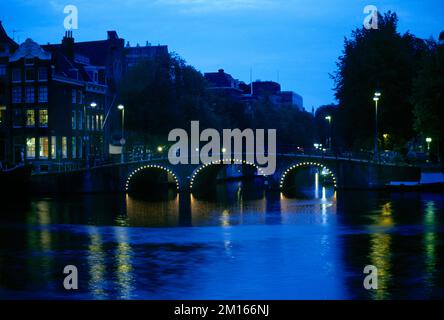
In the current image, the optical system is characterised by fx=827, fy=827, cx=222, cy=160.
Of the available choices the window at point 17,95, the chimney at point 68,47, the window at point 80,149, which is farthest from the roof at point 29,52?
the window at point 80,149

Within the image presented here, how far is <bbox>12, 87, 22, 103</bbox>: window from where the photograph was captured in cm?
7994

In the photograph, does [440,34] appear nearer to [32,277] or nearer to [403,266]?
[403,266]

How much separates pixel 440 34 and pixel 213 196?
2667 cm

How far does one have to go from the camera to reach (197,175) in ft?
260

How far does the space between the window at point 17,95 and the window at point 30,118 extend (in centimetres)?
135

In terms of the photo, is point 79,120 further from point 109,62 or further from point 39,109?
point 109,62

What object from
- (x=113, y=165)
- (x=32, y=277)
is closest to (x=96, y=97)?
(x=113, y=165)

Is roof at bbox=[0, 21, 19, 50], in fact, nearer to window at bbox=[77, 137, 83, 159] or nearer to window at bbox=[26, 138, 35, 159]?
window at bbox=[26, 138, 35, 159]

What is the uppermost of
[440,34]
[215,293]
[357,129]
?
[440,34]

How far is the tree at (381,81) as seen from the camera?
76.1m

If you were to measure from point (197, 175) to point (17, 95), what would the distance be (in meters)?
19.1

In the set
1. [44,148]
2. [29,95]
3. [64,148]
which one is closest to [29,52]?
[29,95]

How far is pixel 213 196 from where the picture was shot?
73.0 meters

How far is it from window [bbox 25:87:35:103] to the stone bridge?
10351 mm
